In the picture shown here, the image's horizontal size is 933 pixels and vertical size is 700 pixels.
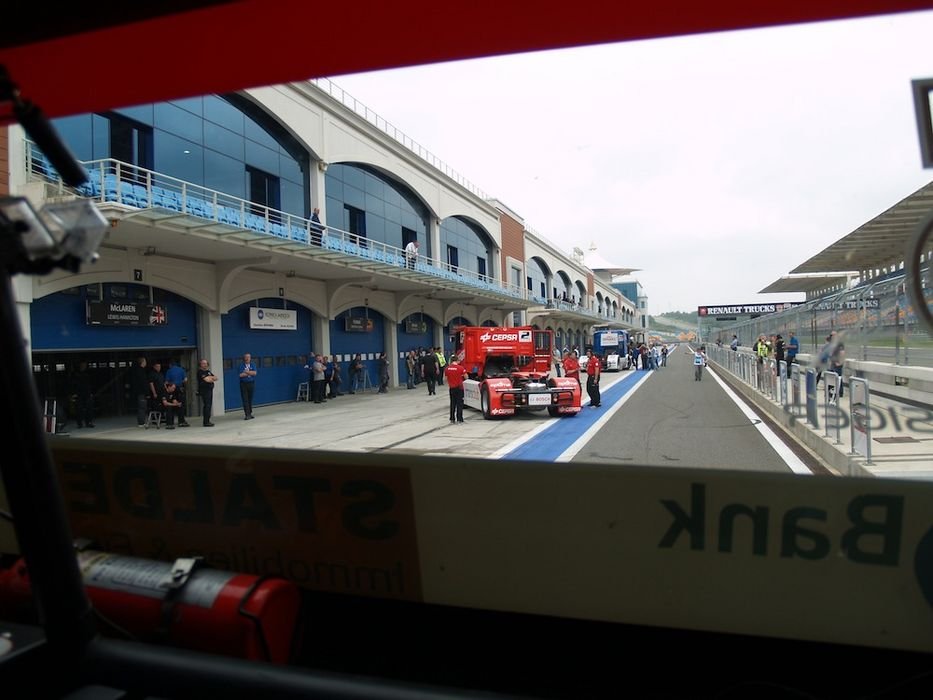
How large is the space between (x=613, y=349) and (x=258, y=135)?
31517 millimetres

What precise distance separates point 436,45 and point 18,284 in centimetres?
141

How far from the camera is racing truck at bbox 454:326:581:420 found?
1064 cm

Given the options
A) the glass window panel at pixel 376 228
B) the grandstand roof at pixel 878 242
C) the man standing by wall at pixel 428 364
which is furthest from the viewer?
the man standing by wall at pixel 428 364

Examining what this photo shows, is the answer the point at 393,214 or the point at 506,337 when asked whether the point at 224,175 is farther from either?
the point at 506,337

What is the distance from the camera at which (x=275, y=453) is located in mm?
2332

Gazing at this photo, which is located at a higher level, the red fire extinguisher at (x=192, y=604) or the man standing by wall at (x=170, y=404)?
the man standing by wall at (x=170, y=404)

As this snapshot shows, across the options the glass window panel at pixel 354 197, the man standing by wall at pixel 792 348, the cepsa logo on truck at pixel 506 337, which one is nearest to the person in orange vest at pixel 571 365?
the cepsa logo on truck at pixel 506 337

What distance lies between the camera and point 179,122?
7.82 feet

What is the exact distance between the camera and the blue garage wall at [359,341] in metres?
3.62

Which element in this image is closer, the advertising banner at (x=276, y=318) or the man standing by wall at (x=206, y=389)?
the man standing by wall at (x=206, y=389)

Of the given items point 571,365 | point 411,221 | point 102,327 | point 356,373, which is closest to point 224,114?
point 411,221

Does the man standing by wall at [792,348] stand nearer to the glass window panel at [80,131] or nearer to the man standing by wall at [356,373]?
the man standing by wall at [356,373]

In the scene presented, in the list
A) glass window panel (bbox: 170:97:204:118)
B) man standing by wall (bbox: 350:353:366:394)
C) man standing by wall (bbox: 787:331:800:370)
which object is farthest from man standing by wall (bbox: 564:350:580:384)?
glass window panel (bbox: 170:97:204:118)

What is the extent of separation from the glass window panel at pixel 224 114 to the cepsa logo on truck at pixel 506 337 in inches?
458
